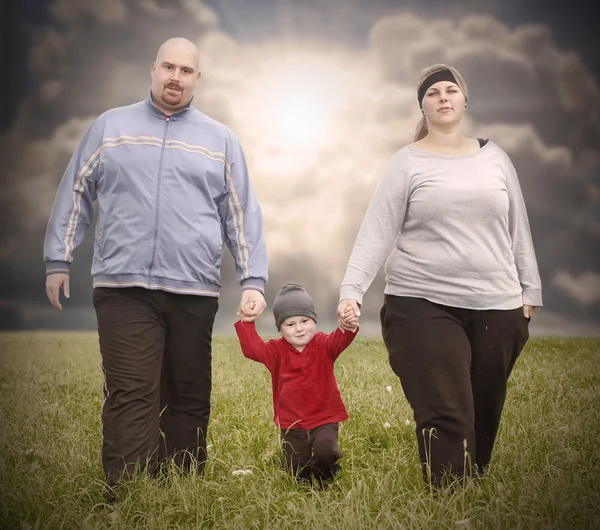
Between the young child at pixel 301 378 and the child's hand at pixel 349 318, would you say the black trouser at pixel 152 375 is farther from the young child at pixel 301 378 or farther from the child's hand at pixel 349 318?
the child's hand at pixel 349 318

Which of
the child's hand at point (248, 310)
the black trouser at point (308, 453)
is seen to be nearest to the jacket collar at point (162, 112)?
the child's hand at point (248, 310)

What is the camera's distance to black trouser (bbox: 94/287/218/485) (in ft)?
11.2

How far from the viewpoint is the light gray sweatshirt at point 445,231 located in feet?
10.4

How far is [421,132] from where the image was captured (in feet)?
11.2

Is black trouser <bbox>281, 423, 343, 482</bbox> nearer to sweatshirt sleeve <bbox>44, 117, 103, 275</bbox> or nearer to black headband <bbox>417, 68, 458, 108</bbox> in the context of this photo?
sweatshirt sleeve <bbox>44, 117, 103, 275</bbox>

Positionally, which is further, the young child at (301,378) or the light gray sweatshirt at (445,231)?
the young child at (301,378)

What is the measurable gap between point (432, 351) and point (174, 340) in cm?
125

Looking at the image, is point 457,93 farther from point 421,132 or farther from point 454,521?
point 454,521

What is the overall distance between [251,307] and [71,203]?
991mm

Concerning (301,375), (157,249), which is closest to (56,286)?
(157,249)

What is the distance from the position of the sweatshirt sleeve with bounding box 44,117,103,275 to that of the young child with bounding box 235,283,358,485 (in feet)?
2.95

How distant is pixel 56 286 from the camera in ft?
11.5

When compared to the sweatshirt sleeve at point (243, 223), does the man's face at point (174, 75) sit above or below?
above

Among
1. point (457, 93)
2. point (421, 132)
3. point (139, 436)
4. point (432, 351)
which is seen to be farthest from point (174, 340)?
point (457, 93)
